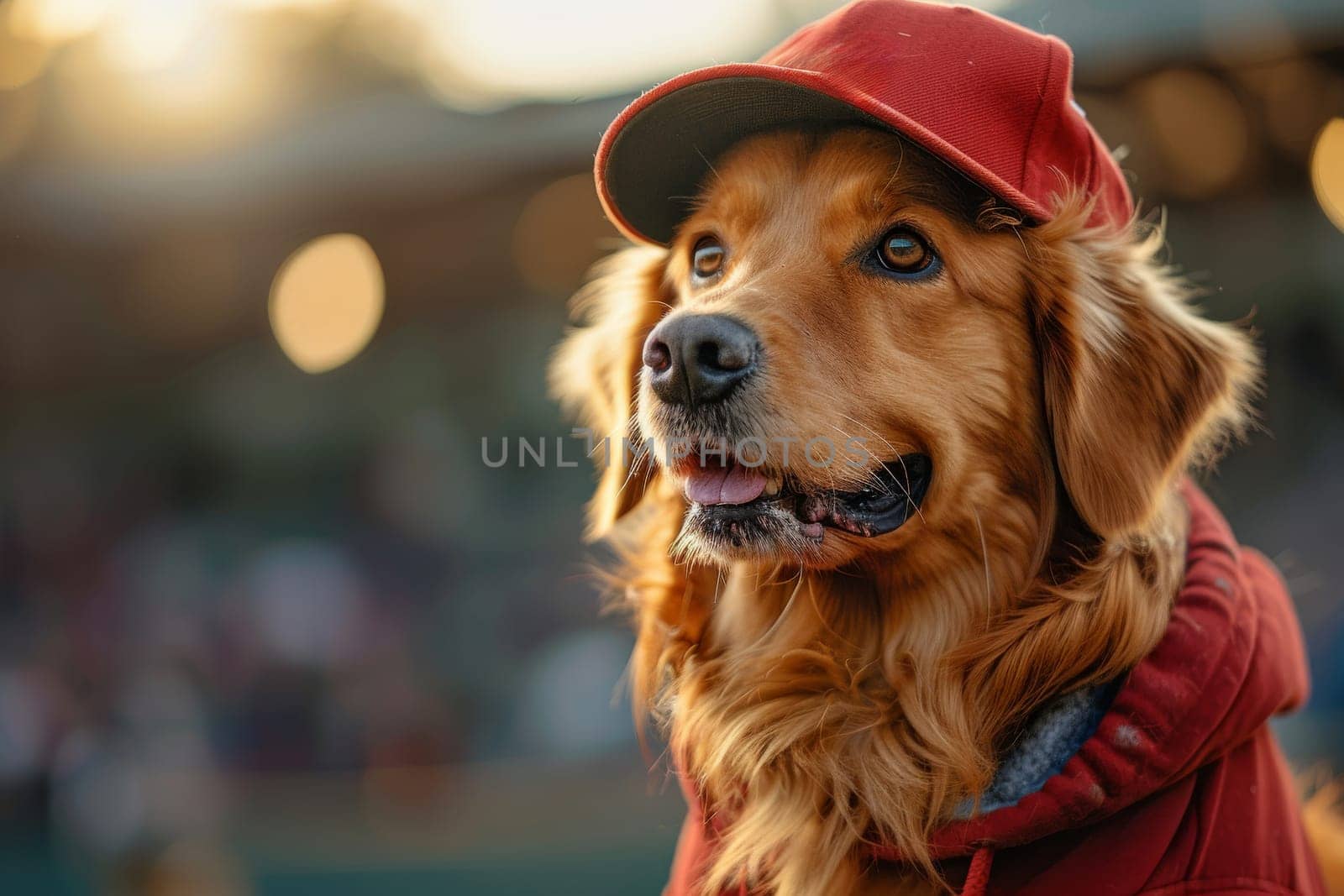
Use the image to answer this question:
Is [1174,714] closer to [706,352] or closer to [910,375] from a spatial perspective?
[910,375]

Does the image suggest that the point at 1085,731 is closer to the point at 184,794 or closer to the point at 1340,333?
the point at 1340,333

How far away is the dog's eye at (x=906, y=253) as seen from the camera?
187 centimetres

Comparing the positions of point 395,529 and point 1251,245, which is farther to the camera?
point 395,529

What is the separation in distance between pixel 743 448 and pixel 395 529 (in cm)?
632

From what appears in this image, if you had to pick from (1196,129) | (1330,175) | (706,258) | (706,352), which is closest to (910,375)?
(706,352)

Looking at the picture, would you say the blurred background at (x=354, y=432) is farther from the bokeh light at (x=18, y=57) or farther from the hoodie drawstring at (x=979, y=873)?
the hoodie drawstring at (x=979, y=873)

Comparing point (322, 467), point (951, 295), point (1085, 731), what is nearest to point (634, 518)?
point (951, 295)

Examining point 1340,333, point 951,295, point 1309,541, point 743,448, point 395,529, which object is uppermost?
point 951,295

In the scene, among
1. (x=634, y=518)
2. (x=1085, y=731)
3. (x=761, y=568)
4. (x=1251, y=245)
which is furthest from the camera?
(x=1251, y=245)

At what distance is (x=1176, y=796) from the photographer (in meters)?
1.69

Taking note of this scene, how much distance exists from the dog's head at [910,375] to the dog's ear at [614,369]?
372 millimetres

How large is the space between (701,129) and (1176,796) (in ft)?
4.90

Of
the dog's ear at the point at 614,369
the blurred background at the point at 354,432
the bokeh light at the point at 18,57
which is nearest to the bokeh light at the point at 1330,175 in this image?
the blurred background at the point at 354,432

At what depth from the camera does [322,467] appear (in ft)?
27.4
